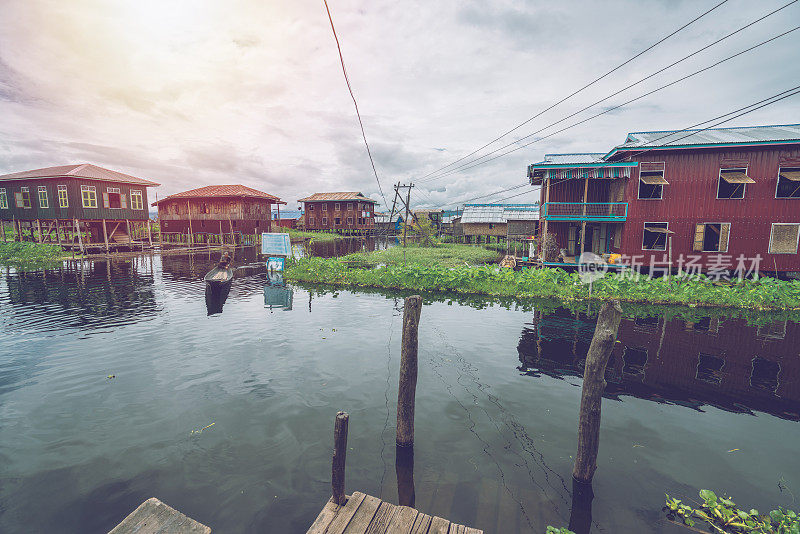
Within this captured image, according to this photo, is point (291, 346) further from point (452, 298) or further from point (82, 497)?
point (452, 298)

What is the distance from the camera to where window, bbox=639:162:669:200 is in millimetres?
20859

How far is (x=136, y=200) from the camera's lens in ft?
113

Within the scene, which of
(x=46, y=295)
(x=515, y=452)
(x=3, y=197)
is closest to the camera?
(x=515, y=452)

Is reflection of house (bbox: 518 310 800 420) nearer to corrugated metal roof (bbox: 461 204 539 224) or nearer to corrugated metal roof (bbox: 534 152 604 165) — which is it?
corrugated metal roof (bbox: 534 152 604 165)

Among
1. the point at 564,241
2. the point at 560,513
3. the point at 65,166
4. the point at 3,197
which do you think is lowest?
the point at 560,513

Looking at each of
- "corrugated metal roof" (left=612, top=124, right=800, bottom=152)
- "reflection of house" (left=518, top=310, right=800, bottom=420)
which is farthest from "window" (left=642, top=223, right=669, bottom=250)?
"reflection of house" (left=518, top=310, right=800, bottom=420)

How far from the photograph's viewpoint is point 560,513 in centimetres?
523

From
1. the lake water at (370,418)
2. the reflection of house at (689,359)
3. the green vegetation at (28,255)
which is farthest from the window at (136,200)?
the reflection of house at (689,359)

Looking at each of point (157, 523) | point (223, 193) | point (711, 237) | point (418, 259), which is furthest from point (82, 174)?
point (711, 237)

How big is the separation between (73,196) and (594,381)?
40.9 meters

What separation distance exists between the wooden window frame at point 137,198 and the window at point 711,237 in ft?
152

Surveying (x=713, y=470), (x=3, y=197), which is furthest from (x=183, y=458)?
(x=3, y=197)

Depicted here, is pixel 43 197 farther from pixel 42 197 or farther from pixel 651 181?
pixel 651 181

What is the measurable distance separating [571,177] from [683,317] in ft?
35.5
